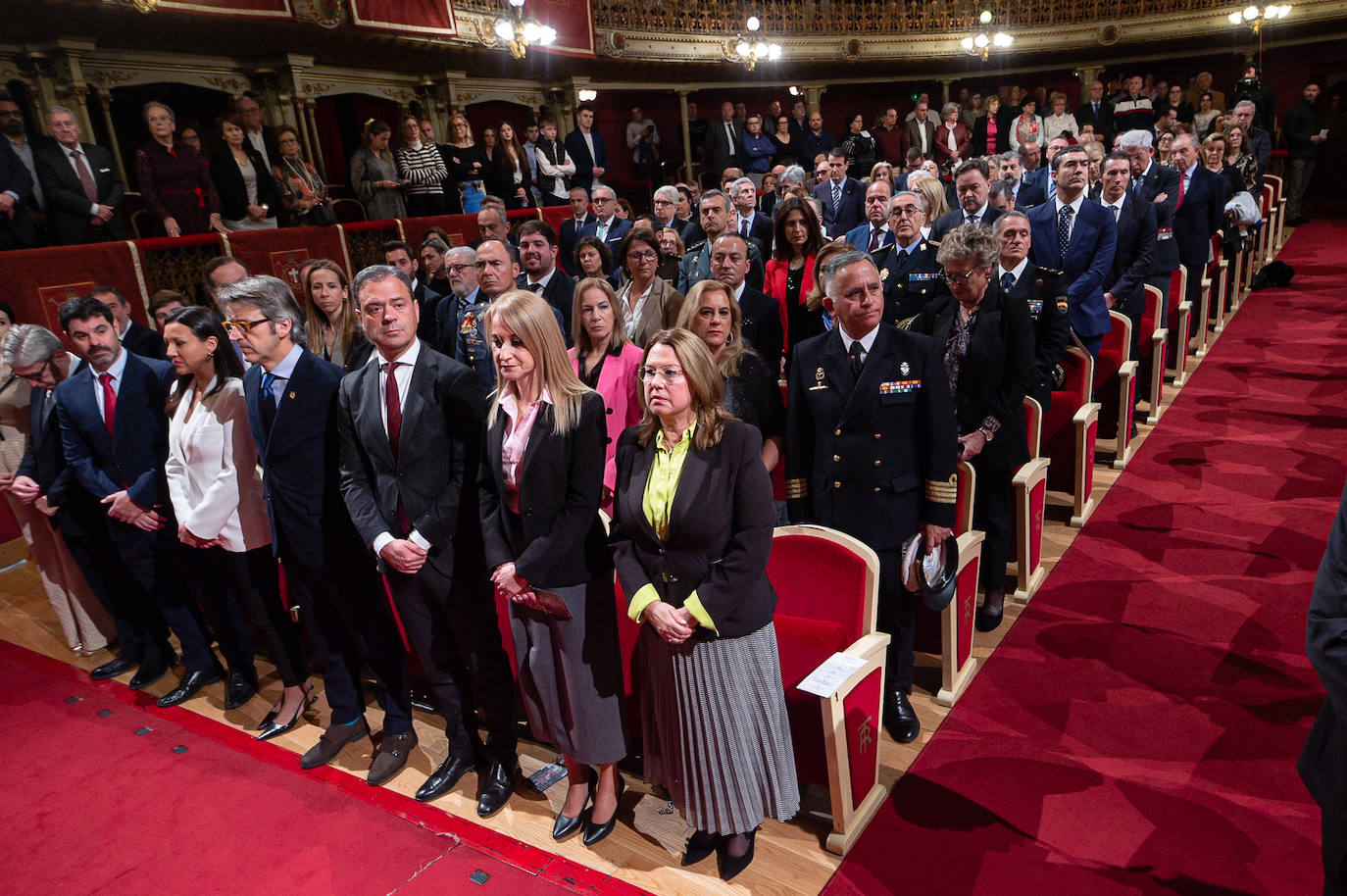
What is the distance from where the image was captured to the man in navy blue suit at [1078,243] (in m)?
4.14

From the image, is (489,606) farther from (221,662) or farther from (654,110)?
(654,110)

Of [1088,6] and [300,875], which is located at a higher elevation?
[1088,6]

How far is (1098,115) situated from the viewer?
39.3ft

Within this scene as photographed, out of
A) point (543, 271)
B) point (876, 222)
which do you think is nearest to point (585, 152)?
point (876, 222)

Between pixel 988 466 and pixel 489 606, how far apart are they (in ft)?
6.26

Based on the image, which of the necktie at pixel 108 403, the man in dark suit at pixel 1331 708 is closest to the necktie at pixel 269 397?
the necktie at pixel 108 403

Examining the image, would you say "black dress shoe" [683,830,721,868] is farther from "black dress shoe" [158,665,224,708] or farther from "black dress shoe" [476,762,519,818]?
"black dress shoe" [158,665,224,708]

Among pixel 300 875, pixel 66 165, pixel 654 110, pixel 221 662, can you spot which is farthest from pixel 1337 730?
pixel 654 110

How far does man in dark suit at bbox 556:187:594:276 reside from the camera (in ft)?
21.4

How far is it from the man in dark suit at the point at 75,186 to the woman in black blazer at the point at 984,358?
18.8ft

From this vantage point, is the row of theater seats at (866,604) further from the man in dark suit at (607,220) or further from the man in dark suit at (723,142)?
the man in dark suit at (723,142)

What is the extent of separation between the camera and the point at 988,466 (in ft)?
A: 10.2

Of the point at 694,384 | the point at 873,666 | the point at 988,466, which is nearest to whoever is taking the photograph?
the point at 694,384

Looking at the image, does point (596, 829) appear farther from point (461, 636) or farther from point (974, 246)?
point (974, 246)
